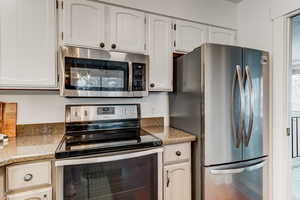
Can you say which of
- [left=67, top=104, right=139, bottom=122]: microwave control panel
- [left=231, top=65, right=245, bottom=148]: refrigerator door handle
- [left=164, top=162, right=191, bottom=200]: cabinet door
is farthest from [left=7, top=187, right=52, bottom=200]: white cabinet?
[left=231, top=65, right=245, bottom=148]: refrigerator door handle

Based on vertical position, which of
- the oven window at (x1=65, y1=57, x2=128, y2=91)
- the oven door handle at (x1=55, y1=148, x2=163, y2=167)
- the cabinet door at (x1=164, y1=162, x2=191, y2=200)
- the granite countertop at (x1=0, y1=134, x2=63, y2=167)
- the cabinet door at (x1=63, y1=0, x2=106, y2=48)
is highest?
the cabinet door at (x1=63, y1=0, x2=106, y2=48)

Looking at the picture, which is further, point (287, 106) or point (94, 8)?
point (287, 106)

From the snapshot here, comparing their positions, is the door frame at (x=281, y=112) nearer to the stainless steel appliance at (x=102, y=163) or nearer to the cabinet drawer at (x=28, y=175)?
the stainless steel appliance at (x=102, y=163)

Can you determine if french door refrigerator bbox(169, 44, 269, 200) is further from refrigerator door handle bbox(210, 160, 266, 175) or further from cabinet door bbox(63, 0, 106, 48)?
cabinet door bbox(63, 0, 106, 48)

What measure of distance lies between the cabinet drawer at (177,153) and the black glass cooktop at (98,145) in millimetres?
160

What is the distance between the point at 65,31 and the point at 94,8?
0.35 m

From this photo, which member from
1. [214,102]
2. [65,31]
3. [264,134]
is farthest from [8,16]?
[264,134]

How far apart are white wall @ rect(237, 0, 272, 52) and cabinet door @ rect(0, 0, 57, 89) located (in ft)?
7.14

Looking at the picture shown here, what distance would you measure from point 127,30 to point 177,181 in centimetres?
154

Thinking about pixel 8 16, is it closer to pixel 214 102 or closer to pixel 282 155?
pixel 214 102

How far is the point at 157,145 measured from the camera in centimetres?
151

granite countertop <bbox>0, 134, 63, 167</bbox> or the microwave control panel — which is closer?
granite countertop <bbox>0, 134, 63, 167</bbox>

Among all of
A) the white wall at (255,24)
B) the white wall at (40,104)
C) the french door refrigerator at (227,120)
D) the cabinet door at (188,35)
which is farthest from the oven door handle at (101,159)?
the white wall at (255,24)

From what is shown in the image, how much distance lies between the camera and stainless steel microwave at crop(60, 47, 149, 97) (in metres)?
1.55
